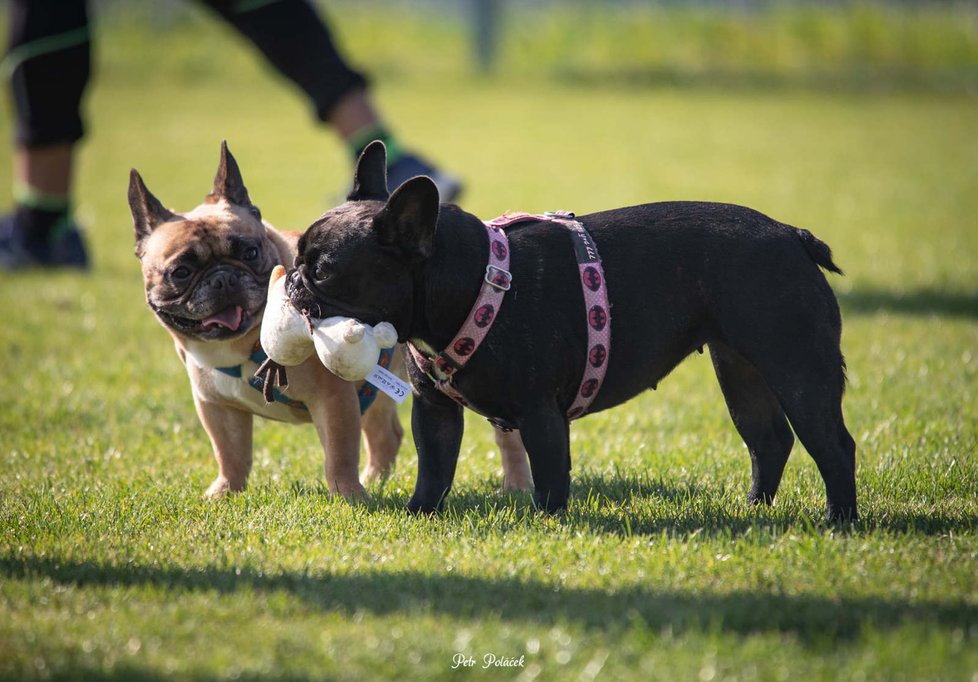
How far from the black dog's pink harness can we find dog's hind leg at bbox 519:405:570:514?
17cm

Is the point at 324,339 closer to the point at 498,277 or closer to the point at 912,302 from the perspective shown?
the point at 498,277

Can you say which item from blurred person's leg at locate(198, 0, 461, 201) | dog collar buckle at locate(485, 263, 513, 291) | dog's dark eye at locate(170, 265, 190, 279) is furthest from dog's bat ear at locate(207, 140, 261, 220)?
blurred person's leg at locate(198, 0, 461, 201)

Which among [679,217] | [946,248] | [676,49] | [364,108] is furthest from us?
[676,49]

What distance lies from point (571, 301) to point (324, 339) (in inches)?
30.4

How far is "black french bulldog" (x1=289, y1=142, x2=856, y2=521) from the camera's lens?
336 cm

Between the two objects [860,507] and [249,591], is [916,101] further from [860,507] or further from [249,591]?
[249,591]

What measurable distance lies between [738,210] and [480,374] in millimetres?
1011

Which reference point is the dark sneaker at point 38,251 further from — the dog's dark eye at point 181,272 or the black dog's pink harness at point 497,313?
the black dog's pink harness at point 497,313

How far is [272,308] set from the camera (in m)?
3.59

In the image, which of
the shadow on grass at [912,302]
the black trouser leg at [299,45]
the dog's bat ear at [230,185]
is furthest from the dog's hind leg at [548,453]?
the shadow on grass at [912,302]

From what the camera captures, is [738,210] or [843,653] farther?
[738,210]

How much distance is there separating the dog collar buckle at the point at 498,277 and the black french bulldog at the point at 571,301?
0.12 feet

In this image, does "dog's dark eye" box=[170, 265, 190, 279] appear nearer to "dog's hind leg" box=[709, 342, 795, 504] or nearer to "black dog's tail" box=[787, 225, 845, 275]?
"dog's hind leg" box=[709, 342, 795, 504]

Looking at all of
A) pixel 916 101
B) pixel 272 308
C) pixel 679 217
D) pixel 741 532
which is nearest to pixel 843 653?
pixel 741 532
